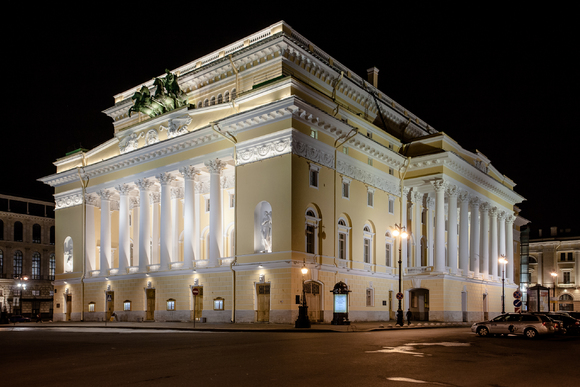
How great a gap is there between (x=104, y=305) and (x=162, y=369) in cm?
3756

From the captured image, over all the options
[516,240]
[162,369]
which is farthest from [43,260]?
[162,369]

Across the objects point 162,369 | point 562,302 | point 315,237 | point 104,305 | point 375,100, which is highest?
point 375,100

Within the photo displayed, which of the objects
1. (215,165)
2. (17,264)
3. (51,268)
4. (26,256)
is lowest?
(51,268)

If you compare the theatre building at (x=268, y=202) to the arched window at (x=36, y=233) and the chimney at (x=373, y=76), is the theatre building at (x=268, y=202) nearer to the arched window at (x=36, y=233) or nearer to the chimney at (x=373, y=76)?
the chimney at (x=373, y=76)

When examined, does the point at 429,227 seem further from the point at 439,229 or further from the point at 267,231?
the point at 267,231

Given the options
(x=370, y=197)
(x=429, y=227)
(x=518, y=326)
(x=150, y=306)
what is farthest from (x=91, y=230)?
(x=518, y=326)

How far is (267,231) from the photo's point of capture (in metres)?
37.1

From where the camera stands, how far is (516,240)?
78.9m

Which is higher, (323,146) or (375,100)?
(375,100)

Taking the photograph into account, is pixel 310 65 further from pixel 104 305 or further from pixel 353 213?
pixel 104 305

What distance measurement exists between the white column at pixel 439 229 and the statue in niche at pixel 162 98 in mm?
22250

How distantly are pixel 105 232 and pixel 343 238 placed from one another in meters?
22.0

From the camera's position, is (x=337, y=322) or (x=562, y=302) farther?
(x=562, y=302)

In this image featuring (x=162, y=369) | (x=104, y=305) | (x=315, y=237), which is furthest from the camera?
(x=104, y=305)
